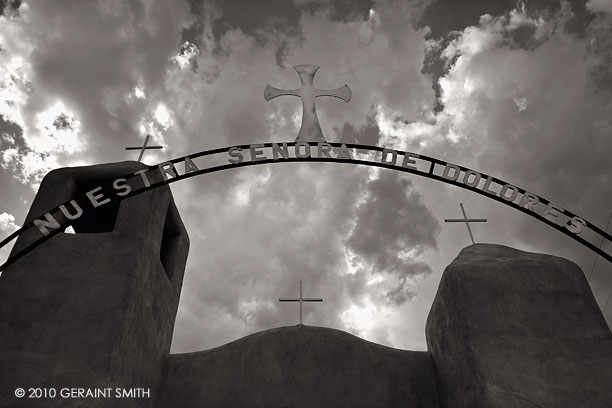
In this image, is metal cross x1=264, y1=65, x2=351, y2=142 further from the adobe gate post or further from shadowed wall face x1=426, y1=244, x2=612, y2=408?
shadowed wall face x1=426, y1=244, x2=612, y2=408

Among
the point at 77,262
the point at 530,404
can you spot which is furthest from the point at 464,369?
the point at 77,262

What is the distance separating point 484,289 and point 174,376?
7312 millimetres

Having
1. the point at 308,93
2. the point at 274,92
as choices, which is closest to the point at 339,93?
the point at 308,93

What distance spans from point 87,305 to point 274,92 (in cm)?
651

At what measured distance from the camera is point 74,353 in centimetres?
768

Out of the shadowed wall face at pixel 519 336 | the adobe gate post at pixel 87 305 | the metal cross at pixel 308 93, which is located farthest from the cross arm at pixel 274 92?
the shadowed wall face at pixel 519 336

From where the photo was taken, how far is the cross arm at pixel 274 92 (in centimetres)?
1091

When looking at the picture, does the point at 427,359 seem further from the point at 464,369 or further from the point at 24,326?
the point at 24,326

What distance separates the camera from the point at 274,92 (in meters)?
11.0

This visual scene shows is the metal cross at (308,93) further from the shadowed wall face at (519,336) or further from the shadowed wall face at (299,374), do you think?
the shadowed wall face at (299,374)

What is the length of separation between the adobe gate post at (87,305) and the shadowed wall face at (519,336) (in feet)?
21.4

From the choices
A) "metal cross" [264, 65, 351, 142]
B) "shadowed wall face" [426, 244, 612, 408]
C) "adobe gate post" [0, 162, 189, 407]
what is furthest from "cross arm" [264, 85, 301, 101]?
"shadowed wall face" [426, 244, 612, 408]

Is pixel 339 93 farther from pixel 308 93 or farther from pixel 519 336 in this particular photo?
pixel 519 336

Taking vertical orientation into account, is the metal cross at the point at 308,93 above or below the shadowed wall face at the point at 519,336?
above
